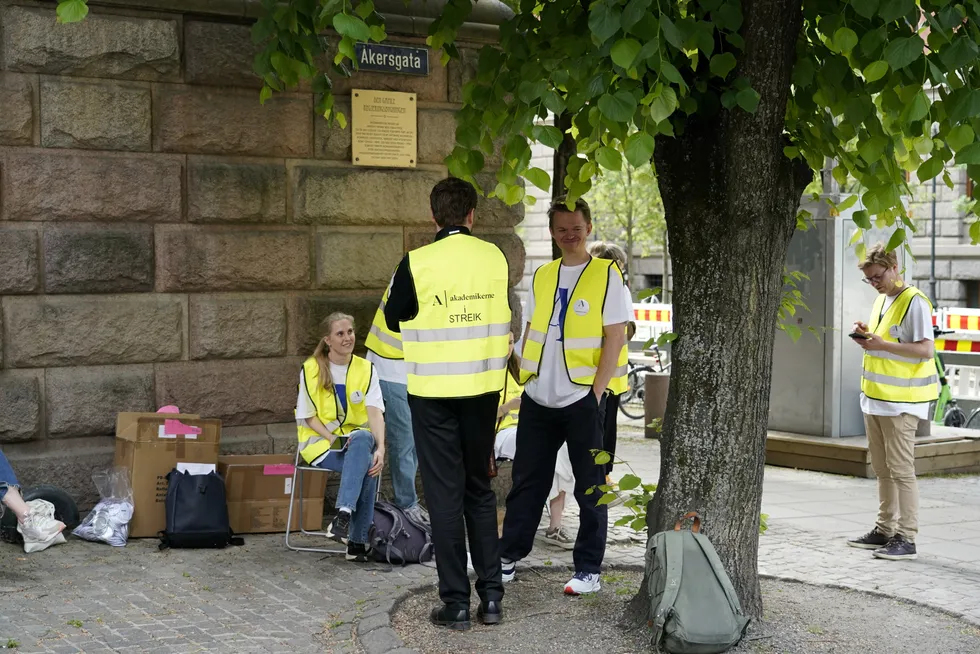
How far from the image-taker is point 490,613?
598cm

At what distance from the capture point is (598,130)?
194 inches

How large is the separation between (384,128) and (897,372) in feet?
12.5

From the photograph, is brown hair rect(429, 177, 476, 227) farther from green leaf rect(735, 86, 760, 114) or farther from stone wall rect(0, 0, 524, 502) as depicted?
stone wall rect(0, 0, 524, 502)

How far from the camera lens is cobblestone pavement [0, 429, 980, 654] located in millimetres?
5719

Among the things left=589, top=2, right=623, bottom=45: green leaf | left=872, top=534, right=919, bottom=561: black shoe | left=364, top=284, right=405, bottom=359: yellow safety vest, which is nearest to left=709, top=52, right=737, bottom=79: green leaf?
left=589, top=2, right=623, bottom=45: green leaf

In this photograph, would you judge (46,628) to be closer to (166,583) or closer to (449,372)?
(166,583)

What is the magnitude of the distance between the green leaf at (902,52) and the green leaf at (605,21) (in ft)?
3.29

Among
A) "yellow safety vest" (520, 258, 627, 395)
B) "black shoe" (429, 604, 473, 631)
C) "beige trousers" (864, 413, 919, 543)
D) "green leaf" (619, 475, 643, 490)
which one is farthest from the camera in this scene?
"beige trousers" (864, 413, 919, 543)

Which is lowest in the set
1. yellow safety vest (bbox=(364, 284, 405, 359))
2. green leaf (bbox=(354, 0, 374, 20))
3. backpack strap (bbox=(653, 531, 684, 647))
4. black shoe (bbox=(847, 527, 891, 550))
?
black shoe (bbox=(847, 527, 891, 550))

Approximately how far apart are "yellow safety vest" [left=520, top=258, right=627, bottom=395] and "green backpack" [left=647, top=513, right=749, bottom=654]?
125 cm

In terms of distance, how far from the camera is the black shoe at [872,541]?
8.28m

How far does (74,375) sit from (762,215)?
4.61 meters

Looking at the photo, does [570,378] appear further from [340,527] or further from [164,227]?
[164,227]

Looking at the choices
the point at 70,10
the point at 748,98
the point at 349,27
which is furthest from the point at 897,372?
the point at 70,10
